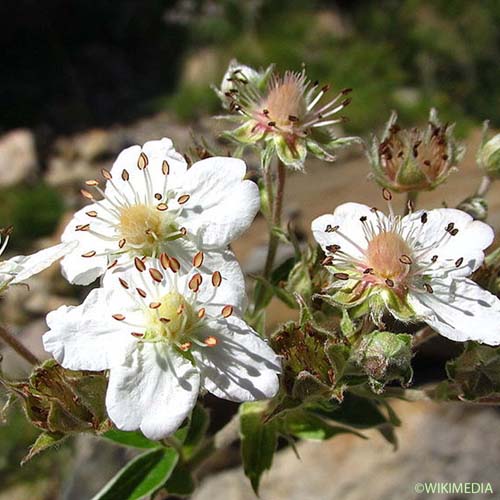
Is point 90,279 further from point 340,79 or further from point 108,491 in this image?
point 340,79

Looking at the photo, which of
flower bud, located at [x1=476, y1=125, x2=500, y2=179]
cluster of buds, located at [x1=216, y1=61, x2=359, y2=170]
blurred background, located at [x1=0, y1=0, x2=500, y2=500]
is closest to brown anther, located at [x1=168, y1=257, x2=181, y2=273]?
cluster of buds, located at [x1=216, y1=61, x2=359, y2=170]

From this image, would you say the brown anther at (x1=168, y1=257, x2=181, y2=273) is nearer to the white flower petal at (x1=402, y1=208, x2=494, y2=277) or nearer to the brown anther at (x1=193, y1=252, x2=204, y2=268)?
the brown anther at (x1=193, y1=252, x2=204, y2=268)

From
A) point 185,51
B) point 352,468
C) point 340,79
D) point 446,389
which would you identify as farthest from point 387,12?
point 446,389

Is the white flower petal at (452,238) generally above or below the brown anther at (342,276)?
below

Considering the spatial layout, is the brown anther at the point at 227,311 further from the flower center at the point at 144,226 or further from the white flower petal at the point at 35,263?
the white flower petal at the point at 35,263

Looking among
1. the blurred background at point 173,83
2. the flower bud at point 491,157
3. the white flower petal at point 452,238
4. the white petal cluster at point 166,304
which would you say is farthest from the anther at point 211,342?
the blurred background at point 173,83

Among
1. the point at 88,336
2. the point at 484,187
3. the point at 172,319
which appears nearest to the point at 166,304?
the point at 172,319
